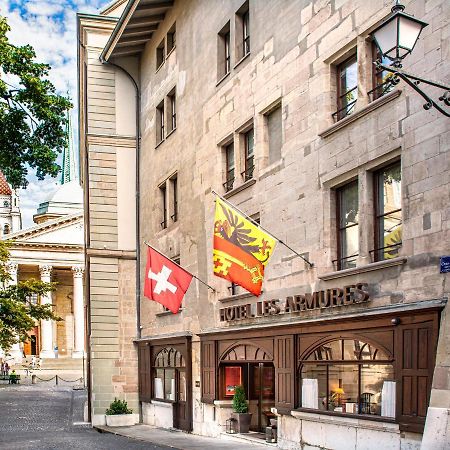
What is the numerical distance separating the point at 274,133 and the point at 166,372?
11.2 metres

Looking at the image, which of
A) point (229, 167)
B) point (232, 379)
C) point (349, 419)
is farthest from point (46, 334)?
point (349, 419)

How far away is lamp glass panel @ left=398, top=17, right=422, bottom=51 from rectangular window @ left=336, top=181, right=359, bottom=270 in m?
7.07

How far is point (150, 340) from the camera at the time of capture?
29.1 meters

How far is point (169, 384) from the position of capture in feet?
90.6

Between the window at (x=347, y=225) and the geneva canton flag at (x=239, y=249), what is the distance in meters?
1.63

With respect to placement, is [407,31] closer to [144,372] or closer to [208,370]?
[208,370]

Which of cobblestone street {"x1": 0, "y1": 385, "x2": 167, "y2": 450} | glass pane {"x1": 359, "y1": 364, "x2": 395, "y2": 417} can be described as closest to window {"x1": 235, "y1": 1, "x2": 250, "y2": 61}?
glass pane {"x1": 359, "y1": 364, "x2": 395, "y2": 417}

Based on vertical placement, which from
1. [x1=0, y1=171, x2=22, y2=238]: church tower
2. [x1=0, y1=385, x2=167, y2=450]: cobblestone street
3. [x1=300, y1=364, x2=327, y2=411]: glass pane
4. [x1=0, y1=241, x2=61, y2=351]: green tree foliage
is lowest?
[x1=0, y1=385, x2=167, y2=450]: cobblestone street

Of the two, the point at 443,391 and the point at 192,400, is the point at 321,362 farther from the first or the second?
the point at 192,400

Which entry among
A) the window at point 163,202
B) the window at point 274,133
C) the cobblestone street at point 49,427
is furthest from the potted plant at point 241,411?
the window at point 163,202

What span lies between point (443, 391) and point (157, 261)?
1151 centimetres

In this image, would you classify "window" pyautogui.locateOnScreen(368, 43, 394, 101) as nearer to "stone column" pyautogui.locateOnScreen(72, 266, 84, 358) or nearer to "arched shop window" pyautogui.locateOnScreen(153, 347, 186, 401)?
"arched shop window" pyautogui.locateOnScreen(153, 347, 186, 401)

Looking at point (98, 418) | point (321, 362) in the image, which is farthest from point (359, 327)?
point (98, 418)

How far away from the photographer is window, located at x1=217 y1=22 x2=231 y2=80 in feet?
78.7
